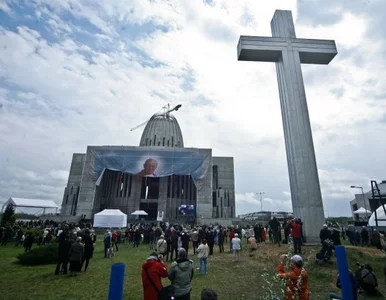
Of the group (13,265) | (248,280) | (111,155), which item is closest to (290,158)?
(248,280)

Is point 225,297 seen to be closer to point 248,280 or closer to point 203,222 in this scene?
point 248,280

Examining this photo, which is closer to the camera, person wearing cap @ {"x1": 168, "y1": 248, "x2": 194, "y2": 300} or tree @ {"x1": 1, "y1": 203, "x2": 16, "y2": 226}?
person wearing cap @ {"x1": 168, "y1": 248, "x2": 194, "y2": 300}

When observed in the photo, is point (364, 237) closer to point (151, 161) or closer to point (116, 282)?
point (116, 282)

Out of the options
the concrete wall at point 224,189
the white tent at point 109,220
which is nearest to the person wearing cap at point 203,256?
the white tent at point 109,220

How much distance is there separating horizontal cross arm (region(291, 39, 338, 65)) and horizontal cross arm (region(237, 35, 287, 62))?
3.09 ft

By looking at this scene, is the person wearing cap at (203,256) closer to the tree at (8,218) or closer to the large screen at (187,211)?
the tree at (8,218)

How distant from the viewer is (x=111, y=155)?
44.5 metres

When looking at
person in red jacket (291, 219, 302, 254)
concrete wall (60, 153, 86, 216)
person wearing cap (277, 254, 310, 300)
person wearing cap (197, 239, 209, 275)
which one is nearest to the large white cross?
person in red jacket (291, 219, 302, 254)

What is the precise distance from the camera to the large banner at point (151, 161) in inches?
1714

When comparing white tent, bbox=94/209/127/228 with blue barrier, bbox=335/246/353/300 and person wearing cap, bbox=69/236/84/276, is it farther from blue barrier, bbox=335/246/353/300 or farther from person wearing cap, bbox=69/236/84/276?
blue barrier, bbox=335/246/353/300

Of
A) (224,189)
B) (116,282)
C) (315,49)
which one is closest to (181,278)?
(116,282)

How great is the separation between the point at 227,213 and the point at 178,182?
41.9 feet

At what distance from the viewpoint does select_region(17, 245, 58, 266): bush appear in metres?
12.3

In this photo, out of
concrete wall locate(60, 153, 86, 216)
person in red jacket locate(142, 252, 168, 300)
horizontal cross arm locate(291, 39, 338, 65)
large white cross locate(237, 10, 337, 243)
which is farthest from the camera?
concrete wall locate(60, 153, 86, 216)
